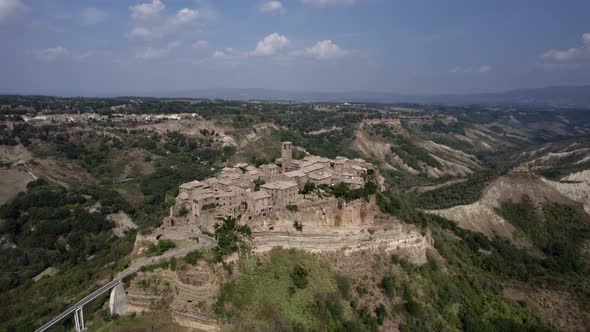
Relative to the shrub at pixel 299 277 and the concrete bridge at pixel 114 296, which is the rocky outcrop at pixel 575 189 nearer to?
the shrub at pixel 299 277

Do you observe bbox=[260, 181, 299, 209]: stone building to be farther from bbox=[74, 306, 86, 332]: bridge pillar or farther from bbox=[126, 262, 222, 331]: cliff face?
bbox=[74, 306, 86, 332]: bridge pillar

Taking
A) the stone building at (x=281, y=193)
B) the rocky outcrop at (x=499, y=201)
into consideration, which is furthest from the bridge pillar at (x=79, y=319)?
the rocky outcrop at (x=499, y=201)

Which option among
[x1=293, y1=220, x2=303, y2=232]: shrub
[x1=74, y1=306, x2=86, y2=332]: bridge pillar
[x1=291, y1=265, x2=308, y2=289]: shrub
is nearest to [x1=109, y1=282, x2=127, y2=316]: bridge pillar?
[x1=74, y1=306, x2=86, y2=332]: bridge pillar

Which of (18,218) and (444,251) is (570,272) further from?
(18,218)

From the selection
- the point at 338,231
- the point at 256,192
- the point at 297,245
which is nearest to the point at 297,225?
the point at 297,245

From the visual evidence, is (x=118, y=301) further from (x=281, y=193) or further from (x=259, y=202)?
(x=281, y=193)

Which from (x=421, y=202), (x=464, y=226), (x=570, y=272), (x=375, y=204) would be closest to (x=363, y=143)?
(x=421, y=202)
